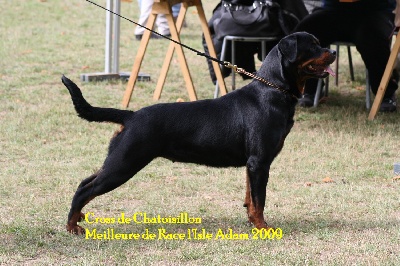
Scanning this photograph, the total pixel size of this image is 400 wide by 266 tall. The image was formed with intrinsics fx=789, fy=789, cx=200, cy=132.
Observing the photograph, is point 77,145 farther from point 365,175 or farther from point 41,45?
point 41,45

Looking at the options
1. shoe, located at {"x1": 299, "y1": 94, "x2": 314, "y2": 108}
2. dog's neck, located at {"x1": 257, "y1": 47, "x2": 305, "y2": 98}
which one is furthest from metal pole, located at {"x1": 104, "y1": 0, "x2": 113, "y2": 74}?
dog's neck, located at {"x1": 257, "y1": 47, "x2": 305, "y2": 98}

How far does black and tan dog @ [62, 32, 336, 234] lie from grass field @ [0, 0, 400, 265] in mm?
340

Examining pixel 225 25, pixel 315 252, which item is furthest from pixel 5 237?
pixel 225 25

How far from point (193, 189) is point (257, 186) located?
1.31 m

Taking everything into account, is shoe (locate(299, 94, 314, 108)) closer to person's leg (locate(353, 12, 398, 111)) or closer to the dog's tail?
person's leg (locate(353, 12, 398, 111))

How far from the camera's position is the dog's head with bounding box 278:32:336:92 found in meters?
4.95

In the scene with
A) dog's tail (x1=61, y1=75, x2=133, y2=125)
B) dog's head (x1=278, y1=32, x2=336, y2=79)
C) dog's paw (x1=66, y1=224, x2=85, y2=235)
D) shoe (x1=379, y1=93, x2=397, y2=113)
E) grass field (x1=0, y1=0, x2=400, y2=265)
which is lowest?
shoe (x1=379, y1=93, x2=397, y2=113)

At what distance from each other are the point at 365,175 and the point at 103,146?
2.48 meters

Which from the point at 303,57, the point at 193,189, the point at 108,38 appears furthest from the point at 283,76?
the point at 108,38

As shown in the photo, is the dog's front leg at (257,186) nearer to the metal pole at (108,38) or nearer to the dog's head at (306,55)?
the dog's head at (306,55)

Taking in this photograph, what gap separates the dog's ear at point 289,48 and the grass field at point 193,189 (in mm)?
1107

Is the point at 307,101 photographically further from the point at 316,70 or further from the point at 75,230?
the point at 75,230

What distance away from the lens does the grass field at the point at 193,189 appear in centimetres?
458

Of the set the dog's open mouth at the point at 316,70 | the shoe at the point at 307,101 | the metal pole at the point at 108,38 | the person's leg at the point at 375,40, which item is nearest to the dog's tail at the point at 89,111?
the dog's open mouth at the point at 316,70
